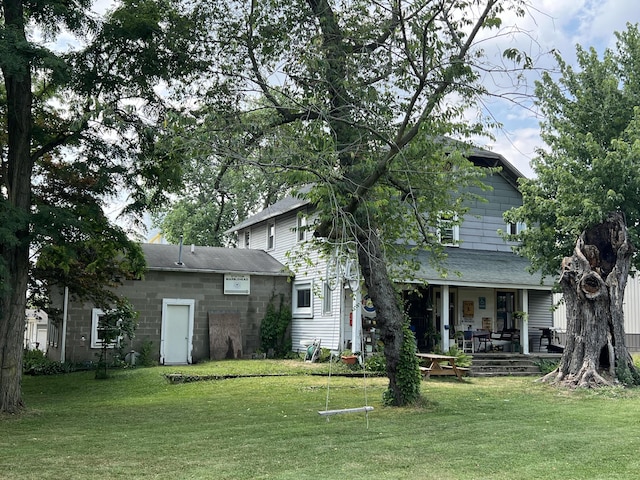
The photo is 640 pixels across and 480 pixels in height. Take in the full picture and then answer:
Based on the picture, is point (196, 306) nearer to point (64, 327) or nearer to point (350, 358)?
point (64, 327)

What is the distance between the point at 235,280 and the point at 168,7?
12025mm

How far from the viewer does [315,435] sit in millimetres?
8633

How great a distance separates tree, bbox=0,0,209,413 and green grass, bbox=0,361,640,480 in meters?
2.71

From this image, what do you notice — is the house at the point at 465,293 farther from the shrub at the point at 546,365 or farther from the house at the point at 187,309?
the house at the point at 187,309

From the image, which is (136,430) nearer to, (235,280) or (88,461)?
(88,461)

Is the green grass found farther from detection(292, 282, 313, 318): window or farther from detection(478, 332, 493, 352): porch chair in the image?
detection(292, 282, 313, 318): window

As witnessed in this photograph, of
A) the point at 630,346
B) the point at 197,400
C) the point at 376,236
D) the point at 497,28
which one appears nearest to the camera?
the point at 497,28

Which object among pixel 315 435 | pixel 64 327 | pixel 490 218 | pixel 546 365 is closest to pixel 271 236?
pixel 490 218

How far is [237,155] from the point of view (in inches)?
336

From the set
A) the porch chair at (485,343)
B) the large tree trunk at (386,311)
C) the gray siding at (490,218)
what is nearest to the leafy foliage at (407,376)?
the large tree trunk at (386,311)

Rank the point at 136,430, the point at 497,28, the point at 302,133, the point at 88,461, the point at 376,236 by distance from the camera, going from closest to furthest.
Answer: the point at 88,461 < the point at 497,28 < the point at 136,430 < the point at 302,133 < the point at 376,236

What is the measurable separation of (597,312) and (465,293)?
7.26m

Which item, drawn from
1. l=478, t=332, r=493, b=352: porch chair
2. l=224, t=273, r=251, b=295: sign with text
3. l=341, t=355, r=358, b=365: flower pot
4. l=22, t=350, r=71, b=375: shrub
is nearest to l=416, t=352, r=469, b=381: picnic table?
l=341, t=355, r=358, b=365: flower pot

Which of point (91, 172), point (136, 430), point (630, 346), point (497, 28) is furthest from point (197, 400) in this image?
point (630, 346)
